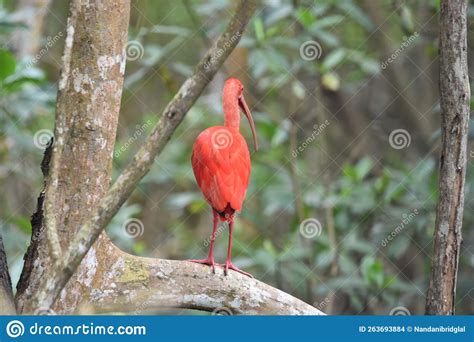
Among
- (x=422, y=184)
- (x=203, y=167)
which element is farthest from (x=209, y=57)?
(x=422, y=184)

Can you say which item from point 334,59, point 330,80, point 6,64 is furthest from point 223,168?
point 330,80

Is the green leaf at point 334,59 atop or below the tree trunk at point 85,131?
atop

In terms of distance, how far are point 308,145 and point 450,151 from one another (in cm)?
298

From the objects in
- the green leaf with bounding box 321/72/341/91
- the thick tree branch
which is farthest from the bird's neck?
the green leaf with bounding box 321/72/341/91

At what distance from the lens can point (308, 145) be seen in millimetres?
5664

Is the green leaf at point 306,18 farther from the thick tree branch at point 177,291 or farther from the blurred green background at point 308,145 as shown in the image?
the thick tree branch at point 177,291

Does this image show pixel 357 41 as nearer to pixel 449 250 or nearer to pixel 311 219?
pixel 311 219

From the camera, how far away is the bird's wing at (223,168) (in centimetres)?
269

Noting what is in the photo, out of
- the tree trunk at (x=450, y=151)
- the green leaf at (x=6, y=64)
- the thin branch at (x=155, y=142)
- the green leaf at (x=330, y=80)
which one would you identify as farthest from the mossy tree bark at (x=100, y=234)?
the green leaf at (x=330, y=80)

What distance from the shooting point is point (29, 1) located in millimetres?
5797

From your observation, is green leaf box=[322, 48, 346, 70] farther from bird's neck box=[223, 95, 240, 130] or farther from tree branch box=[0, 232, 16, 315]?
tree branch box=[0, 232, 16, 315]

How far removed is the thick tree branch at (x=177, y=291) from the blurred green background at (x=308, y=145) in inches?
61.5

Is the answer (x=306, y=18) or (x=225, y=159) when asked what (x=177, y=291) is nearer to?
(x=225, y=159)

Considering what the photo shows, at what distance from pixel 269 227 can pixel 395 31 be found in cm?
173
